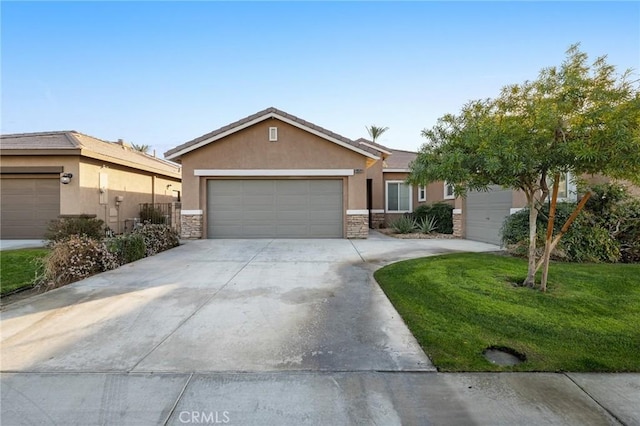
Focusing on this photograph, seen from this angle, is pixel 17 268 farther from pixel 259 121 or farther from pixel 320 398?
pixel 320 398

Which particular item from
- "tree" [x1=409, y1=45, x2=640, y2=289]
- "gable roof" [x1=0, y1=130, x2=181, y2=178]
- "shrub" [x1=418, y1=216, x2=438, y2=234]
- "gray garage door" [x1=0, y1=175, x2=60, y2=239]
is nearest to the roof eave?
"gable roof" [x1=0, y1=130, x2=181, y2=178]

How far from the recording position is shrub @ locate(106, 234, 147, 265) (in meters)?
8.10

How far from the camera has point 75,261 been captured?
6934 mm

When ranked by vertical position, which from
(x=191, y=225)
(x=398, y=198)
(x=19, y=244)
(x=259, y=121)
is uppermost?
(x=259, y=121)

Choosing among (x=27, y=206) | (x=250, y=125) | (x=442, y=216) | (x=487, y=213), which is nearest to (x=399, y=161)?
(x=442, y=216)

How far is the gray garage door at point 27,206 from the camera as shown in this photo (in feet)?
42.0

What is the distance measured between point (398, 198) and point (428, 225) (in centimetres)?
444

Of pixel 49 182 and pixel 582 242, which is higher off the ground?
pixel 49 182

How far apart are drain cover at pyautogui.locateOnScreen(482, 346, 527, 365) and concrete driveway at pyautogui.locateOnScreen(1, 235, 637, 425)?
330 mm

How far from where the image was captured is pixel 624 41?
7.42m

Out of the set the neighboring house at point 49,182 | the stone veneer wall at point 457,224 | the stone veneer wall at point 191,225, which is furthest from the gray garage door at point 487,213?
the neighboring house at point 49,182

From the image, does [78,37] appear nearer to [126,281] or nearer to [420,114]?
[126,281]

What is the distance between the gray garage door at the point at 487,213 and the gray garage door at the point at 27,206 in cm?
1602

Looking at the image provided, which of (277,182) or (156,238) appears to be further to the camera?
(277,182)
